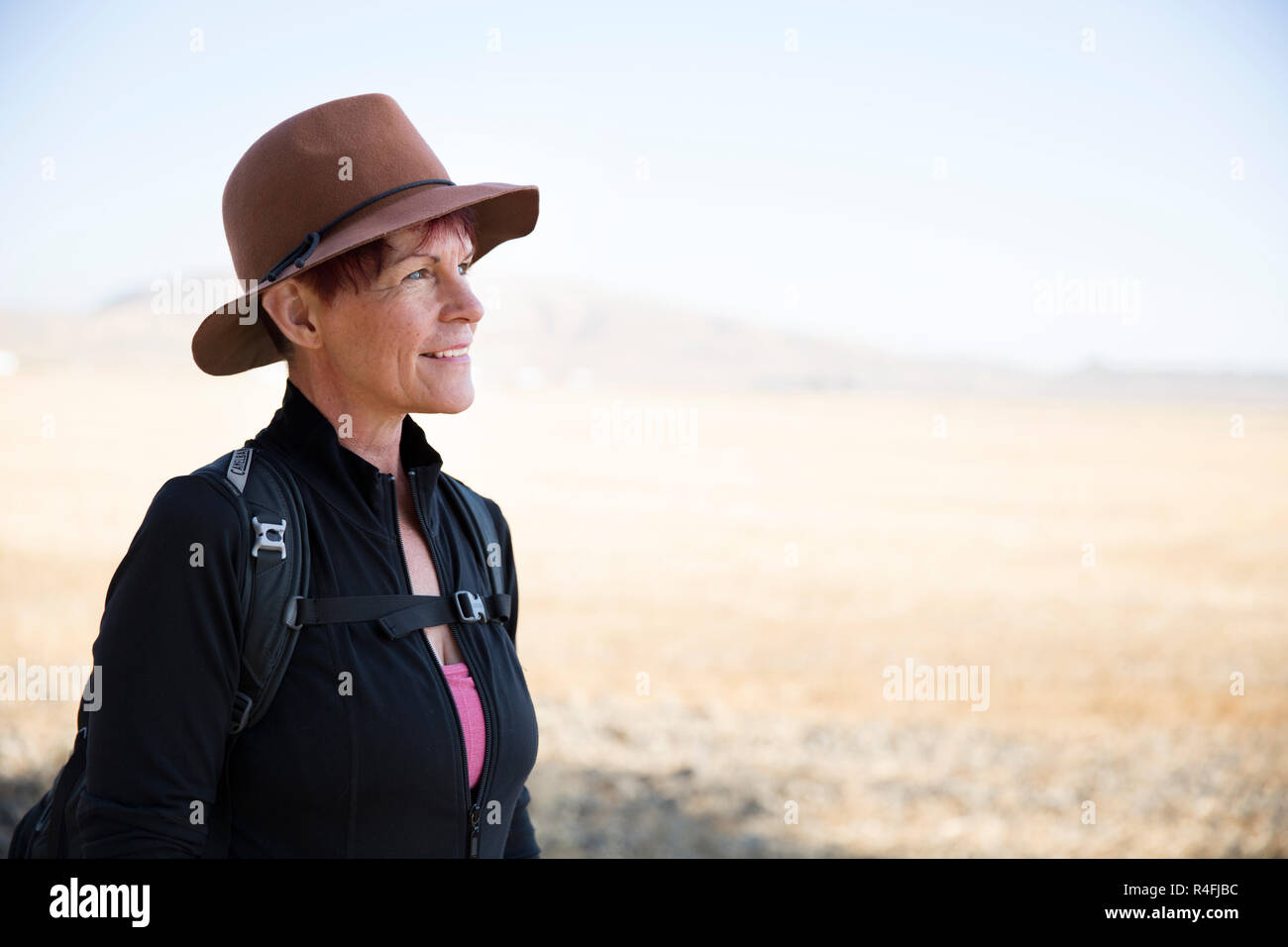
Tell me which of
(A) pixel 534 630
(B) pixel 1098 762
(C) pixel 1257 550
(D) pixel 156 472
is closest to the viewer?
(B) pixel 1098 762

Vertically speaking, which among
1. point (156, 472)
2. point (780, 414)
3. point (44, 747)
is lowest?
point (44, 747)

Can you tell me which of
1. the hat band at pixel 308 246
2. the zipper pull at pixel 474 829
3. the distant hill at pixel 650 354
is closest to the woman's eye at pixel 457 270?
the hat band at pixel 308 246

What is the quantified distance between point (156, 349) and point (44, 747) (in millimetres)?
108869

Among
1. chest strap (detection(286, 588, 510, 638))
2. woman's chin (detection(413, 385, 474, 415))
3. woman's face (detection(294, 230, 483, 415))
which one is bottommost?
chest strap (detection(286, 588, 510, 638))

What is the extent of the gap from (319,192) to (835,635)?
13.4m

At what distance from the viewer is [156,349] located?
106m

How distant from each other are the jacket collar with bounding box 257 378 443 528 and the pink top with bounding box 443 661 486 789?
0.94ft

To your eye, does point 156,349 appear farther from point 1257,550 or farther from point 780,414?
point 1257,550

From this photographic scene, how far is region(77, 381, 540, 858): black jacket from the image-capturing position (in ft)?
4.91

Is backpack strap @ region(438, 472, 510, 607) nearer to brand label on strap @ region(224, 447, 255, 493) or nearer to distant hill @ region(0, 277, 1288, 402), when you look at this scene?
brand label on strap @ region(224, 447, 255, 493)

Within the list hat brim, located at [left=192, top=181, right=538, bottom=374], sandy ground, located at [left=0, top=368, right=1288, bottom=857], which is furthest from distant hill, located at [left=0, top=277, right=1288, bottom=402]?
hat brim, located at [left=192, top=181, right=538, bottom=374]

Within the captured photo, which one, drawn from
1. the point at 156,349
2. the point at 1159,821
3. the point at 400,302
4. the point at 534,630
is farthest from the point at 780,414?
the point at 156,349
